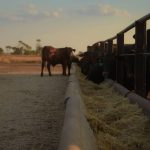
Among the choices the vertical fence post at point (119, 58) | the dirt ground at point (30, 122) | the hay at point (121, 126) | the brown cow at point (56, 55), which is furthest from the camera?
the brown cow at point (56, 55)

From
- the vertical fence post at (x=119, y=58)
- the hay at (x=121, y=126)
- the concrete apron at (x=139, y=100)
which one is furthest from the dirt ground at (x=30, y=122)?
the vertical fence post at (x=119, y=58)

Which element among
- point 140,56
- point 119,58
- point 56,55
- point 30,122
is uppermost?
point 140,56

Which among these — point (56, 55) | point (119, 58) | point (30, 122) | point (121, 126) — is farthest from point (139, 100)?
point (56, 55)

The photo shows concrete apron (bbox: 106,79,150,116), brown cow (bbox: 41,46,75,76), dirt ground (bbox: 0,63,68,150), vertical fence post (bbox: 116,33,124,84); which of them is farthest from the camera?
brown cow (bbox: 41,46,75,76)

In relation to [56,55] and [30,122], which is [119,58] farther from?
[56,55]

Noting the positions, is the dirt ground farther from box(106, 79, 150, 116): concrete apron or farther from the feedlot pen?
box(106, 79, 150, 116): concrete apron

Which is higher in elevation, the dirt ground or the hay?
the hay

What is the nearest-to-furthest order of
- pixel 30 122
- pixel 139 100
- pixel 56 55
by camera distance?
pixel 30 122 → pixel 139 100 → pixel 56 55

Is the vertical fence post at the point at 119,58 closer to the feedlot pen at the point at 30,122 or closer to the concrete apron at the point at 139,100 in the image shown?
the feedlot pen at the point at 30,122

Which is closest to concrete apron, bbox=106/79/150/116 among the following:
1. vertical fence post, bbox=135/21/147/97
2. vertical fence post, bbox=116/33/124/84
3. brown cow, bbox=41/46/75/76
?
vertical fence post, bbox=135/21/147/97

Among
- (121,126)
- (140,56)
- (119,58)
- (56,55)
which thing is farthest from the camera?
(56,55)

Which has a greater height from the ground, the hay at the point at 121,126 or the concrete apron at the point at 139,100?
the concrete apron at the point at 139,100

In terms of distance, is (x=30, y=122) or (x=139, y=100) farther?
(x=139, y=100)

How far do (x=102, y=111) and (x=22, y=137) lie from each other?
2.14 m
